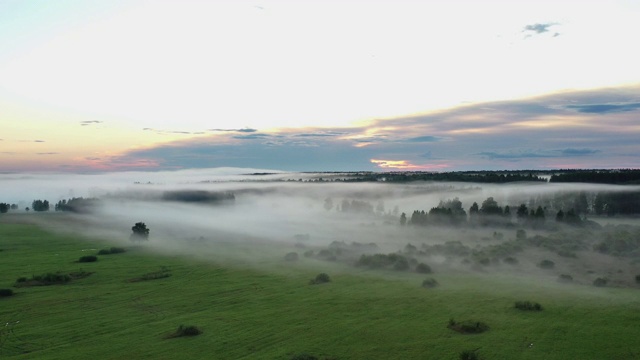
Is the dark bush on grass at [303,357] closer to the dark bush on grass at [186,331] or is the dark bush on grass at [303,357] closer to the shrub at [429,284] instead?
→ the dark bush on grass at [186,331]

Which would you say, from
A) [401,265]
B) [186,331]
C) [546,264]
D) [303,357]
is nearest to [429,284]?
[401,265]

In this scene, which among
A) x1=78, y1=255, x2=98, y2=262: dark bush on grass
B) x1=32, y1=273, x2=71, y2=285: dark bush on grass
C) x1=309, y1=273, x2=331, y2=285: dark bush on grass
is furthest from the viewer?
x1=78, y1=255, x2=98, y2=262: dark bush on grass

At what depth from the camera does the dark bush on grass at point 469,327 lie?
57.3 metres

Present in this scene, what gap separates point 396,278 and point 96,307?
189ft

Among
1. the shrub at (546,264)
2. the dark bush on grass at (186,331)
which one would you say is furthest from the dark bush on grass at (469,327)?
the shrub at (546,264)

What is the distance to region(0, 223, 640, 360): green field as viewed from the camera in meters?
52.7

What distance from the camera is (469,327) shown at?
189 ft

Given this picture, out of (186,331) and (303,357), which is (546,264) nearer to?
(303,357)

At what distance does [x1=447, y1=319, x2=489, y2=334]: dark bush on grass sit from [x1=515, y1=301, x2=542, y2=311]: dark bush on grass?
35.9 ft

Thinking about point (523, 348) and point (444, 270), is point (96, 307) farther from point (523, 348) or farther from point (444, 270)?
point (444, 270)

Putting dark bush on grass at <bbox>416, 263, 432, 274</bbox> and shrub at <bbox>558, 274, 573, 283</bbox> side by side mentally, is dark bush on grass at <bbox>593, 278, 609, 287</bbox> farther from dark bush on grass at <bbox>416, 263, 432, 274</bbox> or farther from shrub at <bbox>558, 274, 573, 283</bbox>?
dark bush on grass at <bbox>416, 263, 432, 274</bbox>

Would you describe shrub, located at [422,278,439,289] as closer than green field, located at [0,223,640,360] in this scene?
No

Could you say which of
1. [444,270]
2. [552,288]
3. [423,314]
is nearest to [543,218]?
[444,270]

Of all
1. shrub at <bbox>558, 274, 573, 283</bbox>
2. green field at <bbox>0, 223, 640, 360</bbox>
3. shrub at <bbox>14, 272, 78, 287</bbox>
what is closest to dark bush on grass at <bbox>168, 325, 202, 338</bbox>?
green field at <bbox>0, 223, 640, 360</bbox>
